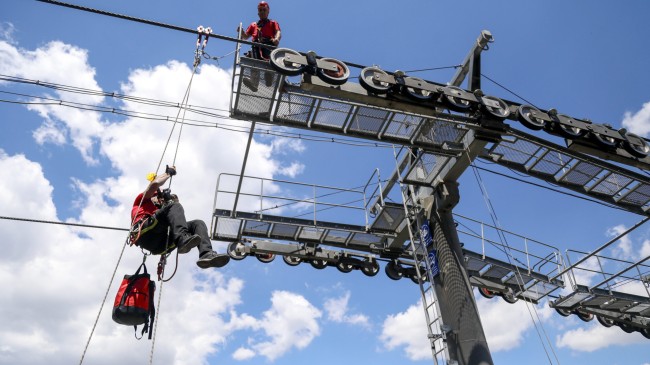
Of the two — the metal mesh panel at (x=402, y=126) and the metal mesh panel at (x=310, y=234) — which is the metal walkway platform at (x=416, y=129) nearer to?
the metal mesh panel at (x=402, y=126)

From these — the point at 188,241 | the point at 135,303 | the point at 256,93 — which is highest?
the point at 256,93

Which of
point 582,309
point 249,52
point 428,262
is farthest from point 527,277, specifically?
point 249,52

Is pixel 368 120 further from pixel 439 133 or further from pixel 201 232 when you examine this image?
pixel 201 232

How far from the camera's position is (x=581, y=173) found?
12352 millimetres

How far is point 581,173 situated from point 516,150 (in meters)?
2.16

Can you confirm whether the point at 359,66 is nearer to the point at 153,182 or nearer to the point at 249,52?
the point at 249,52

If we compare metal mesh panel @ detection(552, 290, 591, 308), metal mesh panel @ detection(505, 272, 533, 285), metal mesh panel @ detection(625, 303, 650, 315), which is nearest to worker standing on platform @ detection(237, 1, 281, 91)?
metal mesh panel @ detection(505, 272, 533, 285)

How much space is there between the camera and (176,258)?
7348 millimetres

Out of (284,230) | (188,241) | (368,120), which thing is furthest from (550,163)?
(188,241)

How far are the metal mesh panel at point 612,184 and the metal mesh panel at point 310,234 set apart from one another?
772cm

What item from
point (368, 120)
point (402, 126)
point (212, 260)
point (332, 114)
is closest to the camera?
point (212, 260)

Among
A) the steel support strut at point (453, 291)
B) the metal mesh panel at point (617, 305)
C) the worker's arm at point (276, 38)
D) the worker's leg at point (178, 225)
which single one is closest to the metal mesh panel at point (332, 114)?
the worker's arm at point (276, 38)

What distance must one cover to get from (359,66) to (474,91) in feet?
9.28

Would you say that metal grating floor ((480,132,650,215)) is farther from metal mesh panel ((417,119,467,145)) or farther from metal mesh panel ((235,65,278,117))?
metal mesh panel ((235,65,278,117))
